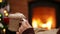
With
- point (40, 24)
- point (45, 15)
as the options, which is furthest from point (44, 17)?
point (40, 24)

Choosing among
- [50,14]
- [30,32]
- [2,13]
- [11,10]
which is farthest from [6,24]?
[30,32]

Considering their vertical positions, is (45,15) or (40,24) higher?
(45,15)

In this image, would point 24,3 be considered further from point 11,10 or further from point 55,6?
point 55,6

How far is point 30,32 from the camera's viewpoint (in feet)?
4.46

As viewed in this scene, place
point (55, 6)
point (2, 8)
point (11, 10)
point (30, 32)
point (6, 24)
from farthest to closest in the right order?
point (55, 6) < point (11, 10) < point (2, 8) < point (6, 24) < point (30, 32)

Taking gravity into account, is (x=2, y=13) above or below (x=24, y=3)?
below

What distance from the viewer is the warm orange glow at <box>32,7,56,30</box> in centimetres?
407

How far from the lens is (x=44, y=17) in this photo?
4121 mm

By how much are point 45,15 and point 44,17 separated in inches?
2.2

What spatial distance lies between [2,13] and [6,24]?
30 centimetres

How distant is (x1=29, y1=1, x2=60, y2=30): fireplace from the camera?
13.2 ft

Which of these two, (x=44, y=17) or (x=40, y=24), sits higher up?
(x=44, y=17)

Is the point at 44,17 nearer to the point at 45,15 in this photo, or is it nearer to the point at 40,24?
the point at 45,15

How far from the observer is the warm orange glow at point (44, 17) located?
13.4 feet
